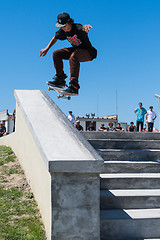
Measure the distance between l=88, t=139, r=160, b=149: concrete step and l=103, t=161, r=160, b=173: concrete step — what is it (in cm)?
70

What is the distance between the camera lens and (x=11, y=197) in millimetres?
4438

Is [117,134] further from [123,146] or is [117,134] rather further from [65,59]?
[65,59]

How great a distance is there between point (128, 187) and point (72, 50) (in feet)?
11.2

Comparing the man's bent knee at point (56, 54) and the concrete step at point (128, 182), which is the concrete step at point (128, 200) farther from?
the man's bent knee at point (56, 54)

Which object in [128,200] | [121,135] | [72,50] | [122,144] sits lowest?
[128,200]

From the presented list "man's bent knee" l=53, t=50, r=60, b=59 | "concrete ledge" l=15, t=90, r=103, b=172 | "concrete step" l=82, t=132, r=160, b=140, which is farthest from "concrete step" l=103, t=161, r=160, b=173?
"man's bent knee" l=53, t=50, r=60, b=59

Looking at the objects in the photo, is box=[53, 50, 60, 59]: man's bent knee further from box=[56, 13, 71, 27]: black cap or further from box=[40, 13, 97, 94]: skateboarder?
box=[56, 13, 71, 27]: black cap

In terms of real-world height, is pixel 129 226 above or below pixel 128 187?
below

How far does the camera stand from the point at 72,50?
6.46 m

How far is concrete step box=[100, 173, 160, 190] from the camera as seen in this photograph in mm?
4262

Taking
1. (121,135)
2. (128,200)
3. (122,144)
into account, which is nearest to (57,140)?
(128,200)

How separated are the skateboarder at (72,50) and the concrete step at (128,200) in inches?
121

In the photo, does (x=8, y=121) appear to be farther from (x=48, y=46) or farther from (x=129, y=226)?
(x=129, y=226)

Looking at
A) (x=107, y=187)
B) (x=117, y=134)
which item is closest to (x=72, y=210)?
(x=107, y=187)
